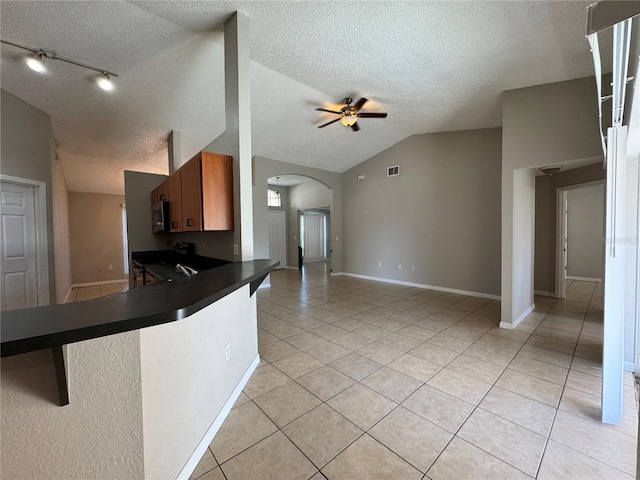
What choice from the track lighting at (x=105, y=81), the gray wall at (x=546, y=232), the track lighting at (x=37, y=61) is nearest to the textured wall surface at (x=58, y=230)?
the track lighting at (x=37, y=61)

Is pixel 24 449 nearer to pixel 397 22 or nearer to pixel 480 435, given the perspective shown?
pixel 480 435

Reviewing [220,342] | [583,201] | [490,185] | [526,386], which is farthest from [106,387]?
[583,201]

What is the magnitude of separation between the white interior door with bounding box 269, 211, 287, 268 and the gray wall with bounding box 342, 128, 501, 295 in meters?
3.17

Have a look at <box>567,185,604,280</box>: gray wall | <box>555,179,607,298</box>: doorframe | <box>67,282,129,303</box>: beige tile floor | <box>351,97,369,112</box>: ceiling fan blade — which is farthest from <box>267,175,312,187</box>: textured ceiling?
<box>567,185,604,280</box>: gray wall

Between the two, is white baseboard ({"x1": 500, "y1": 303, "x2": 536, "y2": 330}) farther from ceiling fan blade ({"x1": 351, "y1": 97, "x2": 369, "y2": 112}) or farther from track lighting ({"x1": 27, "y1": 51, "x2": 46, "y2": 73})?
track lighting ({"x1": 27, "y1": 51, "x2": 46, "y2": 73})

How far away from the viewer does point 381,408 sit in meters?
1.89

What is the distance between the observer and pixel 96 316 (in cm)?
94

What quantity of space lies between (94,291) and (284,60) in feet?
22.8

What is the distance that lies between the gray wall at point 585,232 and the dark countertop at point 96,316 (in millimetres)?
8280

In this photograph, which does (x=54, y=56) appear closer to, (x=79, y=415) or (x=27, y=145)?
(x=27, y=145)

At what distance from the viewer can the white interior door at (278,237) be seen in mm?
8922

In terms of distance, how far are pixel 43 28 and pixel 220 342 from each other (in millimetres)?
3141

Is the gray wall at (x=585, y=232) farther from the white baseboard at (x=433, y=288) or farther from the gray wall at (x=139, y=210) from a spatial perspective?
the gray wall at (x=139, y=210)

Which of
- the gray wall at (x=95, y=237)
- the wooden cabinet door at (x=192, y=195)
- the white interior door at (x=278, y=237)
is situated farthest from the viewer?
the white interior door at (x=278, y=237)
